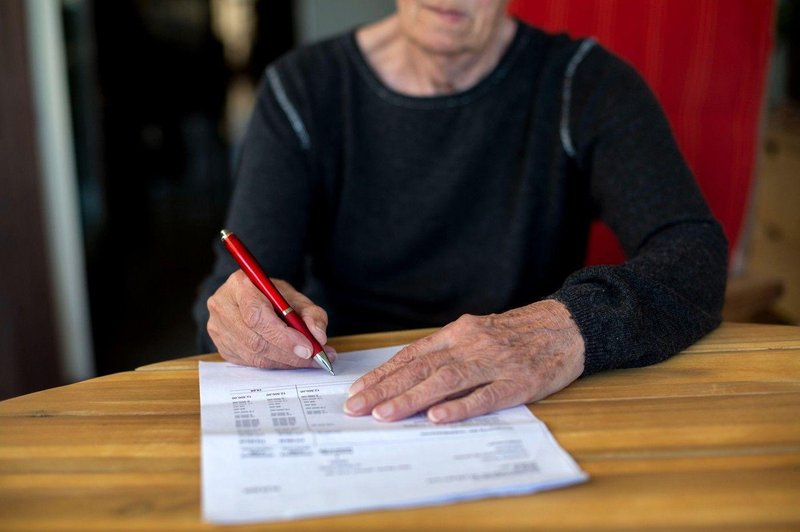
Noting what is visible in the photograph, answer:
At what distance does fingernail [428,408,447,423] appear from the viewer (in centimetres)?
70

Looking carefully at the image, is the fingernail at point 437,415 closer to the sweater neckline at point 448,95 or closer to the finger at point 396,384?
the finger at point 396,384

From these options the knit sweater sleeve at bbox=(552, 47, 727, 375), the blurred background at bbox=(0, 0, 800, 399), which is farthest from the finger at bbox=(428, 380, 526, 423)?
the blurred background at bbox=(0, 0, 800, 399)

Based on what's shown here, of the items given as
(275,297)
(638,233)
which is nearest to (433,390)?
(275,297)

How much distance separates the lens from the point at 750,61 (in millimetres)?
1669

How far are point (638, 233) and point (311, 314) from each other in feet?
1.55

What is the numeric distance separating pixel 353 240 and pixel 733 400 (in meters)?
0.72

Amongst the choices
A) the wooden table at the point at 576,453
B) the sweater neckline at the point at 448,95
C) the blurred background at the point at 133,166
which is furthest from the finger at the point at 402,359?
the blurred background at the point at 133,166

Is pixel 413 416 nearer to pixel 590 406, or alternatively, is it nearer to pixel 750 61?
pixel 590 406

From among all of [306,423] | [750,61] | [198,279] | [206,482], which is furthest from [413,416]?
[198,279]

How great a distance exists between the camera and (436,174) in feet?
4.32

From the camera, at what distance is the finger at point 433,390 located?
708mm

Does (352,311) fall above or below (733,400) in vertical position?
below

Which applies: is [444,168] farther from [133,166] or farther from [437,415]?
[133,166]

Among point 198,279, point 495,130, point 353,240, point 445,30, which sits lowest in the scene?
point 198,279
